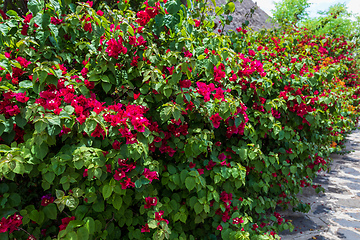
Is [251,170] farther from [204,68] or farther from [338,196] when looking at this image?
[338,196]

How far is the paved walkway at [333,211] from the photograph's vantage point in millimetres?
3289

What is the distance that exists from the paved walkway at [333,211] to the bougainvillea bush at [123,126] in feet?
3.75

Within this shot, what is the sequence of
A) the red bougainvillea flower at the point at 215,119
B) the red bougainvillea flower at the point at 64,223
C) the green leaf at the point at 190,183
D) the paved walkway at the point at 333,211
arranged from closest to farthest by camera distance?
the red bougainvillea flower at the point at 64,223
the green leaf at the point at 190,183
the red bougainvillea flower at the point at 215,119
the paved walkway at the point at 333,211

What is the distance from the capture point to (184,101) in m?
1.95

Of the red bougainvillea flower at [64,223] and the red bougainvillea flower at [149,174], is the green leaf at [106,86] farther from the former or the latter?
the red bougainvillea flower at [64,223]

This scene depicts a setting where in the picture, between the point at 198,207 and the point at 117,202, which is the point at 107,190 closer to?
the point at 117,202

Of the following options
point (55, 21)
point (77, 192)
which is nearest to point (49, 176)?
point (77, 192)

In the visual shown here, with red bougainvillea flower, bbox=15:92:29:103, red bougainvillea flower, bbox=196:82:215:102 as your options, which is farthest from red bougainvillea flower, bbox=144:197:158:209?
red bougainvillea flower, bbox=15:92:29:103

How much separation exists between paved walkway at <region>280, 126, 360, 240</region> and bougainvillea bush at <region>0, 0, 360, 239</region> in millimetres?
1143

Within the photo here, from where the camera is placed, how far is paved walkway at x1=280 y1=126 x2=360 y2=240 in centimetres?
329

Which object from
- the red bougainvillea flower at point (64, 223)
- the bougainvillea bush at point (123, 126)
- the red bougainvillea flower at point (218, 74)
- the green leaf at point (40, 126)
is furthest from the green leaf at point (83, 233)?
the red bougainvillea flower at point (218, 74)

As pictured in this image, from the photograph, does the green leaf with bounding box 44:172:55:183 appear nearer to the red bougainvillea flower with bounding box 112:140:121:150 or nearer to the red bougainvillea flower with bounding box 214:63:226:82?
the red bougainvillea flower with bounding box 112:140:121:150

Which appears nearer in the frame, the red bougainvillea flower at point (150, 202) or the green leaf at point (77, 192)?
the green leaf at point (77, 192)

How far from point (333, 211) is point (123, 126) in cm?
390
